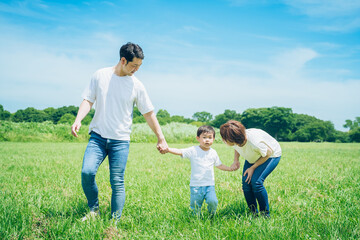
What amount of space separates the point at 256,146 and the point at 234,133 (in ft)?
1.18

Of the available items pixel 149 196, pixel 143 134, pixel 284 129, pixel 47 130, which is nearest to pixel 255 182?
pixel 149 196

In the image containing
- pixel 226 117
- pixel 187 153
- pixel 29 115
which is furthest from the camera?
pixel 226 117

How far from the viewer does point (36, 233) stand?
9.38 ft

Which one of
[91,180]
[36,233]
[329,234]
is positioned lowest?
[36,233]

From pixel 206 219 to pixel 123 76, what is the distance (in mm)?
2161

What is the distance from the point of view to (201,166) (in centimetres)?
345

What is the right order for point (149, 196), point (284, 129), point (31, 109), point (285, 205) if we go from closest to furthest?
point (285, 205) → point (149, 196) → point (31, 109) → point (284, 129)

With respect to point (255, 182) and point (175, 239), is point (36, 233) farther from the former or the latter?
point (255, 182)

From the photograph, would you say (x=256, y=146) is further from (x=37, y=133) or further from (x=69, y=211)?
(x=37, y=133)

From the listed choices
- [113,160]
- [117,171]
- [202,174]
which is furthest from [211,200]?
[113,160]

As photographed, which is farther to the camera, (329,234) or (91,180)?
(91,180)

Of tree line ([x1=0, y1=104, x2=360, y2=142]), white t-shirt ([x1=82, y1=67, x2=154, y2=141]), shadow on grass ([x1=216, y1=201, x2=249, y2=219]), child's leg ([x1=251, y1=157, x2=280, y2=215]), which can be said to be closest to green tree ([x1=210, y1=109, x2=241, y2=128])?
tree line ([x1=0, y1=104, x2=360, y2=142])

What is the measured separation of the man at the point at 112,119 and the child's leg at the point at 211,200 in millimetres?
1148

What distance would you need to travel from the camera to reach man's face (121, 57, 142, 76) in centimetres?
313
